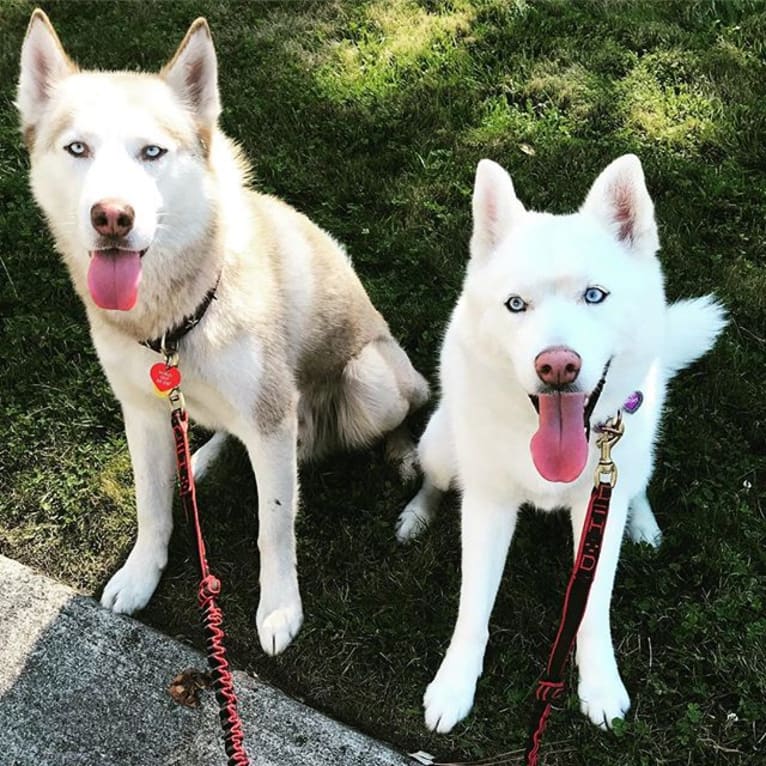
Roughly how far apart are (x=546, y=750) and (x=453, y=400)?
1056 mm

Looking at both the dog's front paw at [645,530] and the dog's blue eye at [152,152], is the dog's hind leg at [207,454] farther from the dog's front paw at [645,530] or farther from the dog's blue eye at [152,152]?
the dog's front paw at [645,530]

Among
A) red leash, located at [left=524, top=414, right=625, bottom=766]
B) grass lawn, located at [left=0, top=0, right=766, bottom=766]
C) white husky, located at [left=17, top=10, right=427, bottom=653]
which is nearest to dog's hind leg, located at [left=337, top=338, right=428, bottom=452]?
white husky, located at [left=17, top=10, right=427, bottom=653]

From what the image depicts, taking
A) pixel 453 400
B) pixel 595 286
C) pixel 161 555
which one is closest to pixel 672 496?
pixel 453 400

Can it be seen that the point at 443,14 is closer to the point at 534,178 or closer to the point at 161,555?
the point at 534,178

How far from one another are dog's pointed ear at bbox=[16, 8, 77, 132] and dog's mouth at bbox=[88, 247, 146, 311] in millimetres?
518

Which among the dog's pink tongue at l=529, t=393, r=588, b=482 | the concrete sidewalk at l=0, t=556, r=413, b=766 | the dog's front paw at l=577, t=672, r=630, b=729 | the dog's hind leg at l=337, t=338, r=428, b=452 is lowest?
the concrete sidewalk at l=0, t=556, r=413, b=766

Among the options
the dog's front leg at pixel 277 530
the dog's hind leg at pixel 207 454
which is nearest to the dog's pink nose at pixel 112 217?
the dog's front leg at pixel 277 530

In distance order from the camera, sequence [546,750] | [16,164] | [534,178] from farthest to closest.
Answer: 1. [16,164]
2. [534,178]
3. [546,750]

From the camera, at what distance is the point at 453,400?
2570 millimetres

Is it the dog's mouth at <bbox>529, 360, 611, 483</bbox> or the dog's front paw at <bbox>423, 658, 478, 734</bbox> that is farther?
the dog's front paw at <bbox>423, 658, 478, 734</bbox>

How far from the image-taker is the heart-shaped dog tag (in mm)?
2541

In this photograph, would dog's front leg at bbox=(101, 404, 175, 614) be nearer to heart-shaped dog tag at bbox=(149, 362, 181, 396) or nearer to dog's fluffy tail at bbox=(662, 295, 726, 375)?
heart-shaped dog tag at bbox=(149, 362, 181, 396)

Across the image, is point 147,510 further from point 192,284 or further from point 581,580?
point 581,580

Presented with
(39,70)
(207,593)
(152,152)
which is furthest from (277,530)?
(39,70)
